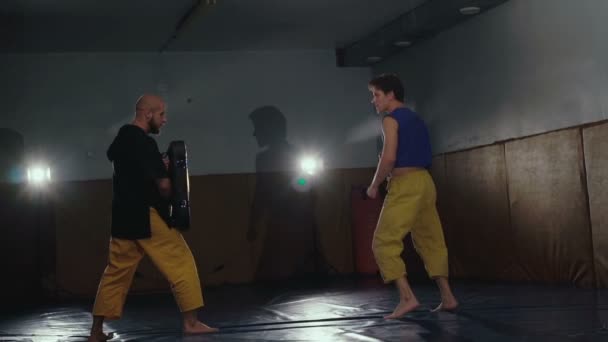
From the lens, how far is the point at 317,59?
34.3 feet

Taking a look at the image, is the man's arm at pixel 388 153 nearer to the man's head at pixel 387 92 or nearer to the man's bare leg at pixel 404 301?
the man's head at pixel 387 92

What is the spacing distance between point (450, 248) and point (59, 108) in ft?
15.9

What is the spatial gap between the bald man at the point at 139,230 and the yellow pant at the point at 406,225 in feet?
3.93

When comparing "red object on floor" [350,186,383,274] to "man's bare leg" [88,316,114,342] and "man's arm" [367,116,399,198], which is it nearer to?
"man's arm" [367,116,399,198]

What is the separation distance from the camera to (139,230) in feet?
14.7

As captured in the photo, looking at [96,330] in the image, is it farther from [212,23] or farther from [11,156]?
[11,156]

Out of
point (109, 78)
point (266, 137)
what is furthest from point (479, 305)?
point (109, 78)

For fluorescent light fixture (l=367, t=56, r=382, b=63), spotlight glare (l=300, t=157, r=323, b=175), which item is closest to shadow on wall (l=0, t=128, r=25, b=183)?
spotlight glare (l=300, t=157, r=323, b=175)

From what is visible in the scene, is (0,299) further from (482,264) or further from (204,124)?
(482,264)

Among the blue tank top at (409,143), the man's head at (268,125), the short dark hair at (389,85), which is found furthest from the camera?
the man's head at (268,125)

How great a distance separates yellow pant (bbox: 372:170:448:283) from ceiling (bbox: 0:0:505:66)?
3068 mm

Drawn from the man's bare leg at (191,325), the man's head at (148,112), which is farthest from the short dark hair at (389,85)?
the man's bare leg at (191,325)

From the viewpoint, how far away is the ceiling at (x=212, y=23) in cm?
782

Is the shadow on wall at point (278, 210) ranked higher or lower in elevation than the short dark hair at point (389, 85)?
lower
